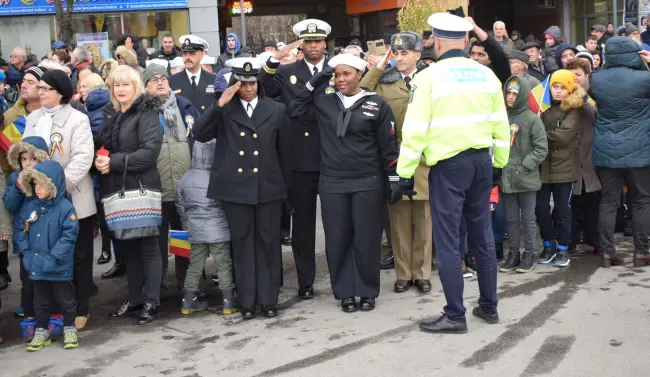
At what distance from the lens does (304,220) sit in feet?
25.0

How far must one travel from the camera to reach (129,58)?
31.3 ft

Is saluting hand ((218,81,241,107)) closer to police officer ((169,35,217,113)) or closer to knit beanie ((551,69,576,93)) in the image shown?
police officer ((169,35,217,113))

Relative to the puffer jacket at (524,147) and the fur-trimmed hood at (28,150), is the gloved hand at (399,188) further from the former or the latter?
the fur-trimmed hood at (28,150)

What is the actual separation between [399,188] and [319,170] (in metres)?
1.09

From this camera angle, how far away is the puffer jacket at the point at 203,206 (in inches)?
285

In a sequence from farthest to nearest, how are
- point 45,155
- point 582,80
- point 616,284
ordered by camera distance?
point 582,80
point 616,284
point 45,155

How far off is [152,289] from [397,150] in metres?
2.28

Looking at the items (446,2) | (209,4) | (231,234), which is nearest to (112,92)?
(231,234)

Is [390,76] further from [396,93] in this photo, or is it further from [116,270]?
[116,270]

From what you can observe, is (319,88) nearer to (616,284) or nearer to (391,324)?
(391,324)

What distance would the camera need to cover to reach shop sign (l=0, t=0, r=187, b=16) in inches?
838

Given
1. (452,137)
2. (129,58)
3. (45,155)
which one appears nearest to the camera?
(452,137)

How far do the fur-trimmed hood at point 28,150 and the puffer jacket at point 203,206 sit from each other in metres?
1.19

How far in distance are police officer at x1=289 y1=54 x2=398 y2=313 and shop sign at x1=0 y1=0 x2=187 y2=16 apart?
15423 millimetres
